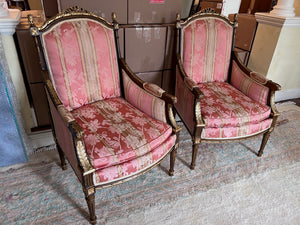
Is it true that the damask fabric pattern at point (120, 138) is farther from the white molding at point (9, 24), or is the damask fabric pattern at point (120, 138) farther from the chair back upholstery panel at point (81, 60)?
the white molding at point (9, 24)

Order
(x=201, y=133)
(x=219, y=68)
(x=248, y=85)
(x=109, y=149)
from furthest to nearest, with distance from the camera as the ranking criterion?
(x=219, y=68)
(x=248, y=85)
(x=201, y=133)
(x=109, y=149)

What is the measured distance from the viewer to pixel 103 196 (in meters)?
1.54

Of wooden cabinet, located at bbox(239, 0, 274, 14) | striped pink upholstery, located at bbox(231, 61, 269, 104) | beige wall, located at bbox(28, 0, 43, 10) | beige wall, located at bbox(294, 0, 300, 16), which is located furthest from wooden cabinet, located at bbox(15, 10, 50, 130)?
beige wall, located at bbox(28, 0, 43, 10)

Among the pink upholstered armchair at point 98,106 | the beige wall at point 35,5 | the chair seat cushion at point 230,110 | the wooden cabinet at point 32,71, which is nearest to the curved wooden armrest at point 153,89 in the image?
the pink upholstered armchair at point 98,106

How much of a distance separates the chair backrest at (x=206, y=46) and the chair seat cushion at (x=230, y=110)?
21 cm

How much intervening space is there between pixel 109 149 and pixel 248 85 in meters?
1.28

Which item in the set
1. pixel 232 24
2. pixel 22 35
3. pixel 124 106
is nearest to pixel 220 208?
pixel 124 106

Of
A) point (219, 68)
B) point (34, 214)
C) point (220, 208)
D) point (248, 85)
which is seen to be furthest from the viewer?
point (219, 68)

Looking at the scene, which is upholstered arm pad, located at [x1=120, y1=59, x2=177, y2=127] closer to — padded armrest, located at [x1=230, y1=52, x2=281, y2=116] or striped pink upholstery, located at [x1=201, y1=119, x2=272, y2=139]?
striped pink upholstery, located at [x1=201, y1=119, x2=272, y2=139]

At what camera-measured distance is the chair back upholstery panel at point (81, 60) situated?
1.41 metres

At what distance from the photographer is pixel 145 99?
1.52 metres

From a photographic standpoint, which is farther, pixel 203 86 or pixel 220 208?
pixel 203 86

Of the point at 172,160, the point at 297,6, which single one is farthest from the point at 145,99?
the point at 297,6

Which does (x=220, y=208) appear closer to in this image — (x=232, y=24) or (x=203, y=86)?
(x=203, y=86)
